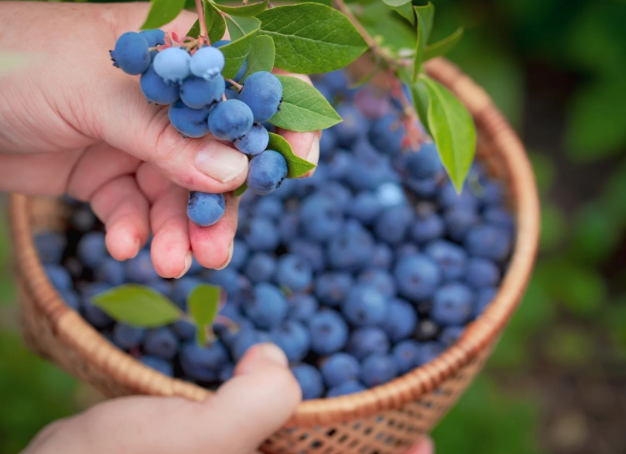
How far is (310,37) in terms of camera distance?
2.01 feet

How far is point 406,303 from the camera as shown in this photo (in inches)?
42.3

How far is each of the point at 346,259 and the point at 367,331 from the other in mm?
122

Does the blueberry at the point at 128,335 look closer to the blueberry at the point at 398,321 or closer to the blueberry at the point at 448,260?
the blueberry at the point at 398,321

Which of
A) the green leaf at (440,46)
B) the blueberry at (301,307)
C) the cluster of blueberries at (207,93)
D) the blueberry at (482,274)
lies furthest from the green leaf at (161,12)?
the blueberry at (482,274)

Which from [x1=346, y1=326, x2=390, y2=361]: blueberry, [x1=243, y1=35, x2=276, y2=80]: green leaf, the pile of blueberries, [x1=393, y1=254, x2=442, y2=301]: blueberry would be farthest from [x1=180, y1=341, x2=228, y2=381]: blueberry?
[x1=243, y1=35, x2=276, y2=80]: green leaf

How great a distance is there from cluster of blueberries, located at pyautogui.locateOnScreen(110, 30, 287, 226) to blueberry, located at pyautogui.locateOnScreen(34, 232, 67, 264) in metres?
0.59

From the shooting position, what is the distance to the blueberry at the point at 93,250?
106 cm

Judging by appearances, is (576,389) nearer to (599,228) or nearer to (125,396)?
(599,228)

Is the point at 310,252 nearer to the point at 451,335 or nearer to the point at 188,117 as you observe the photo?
the point at 451,335

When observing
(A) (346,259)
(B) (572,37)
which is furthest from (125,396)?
(B) (572,37)

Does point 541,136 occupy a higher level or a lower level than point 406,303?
lower

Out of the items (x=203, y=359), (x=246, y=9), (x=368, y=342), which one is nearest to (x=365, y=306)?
(x=368, y=342)

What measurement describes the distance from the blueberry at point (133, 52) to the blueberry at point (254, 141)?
0.34 ft

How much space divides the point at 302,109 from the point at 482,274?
587 mm
